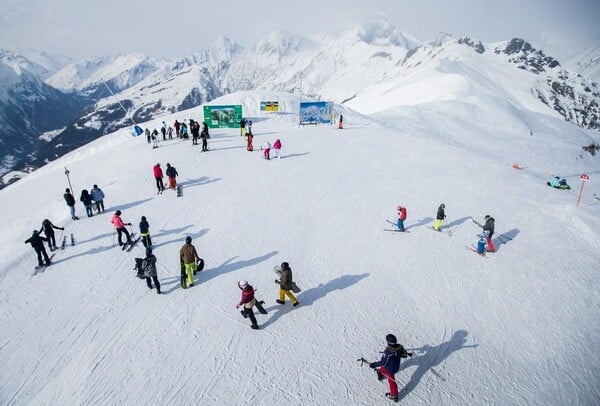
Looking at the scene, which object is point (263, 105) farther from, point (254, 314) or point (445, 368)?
point (445, 368)

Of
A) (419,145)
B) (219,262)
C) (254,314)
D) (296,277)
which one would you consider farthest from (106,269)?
(419,145)

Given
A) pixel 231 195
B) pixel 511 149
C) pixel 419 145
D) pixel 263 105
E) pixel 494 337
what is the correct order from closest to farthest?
1. pixel 494 337
2. pixel 231 195
3. pixel 419 145
4. pixel 263 105
5. pixel 511 149

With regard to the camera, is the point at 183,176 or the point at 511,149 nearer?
the point at 183,176

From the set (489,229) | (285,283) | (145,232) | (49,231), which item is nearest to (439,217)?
(489,229)

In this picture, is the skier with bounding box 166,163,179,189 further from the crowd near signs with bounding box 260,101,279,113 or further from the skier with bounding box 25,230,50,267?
the crowd near signs with bounding box 260,101,279,113

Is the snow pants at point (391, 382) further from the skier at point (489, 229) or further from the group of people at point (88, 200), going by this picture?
the group of people at point (88, 200)

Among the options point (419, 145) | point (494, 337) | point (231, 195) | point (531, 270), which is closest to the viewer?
point (494, 337)
